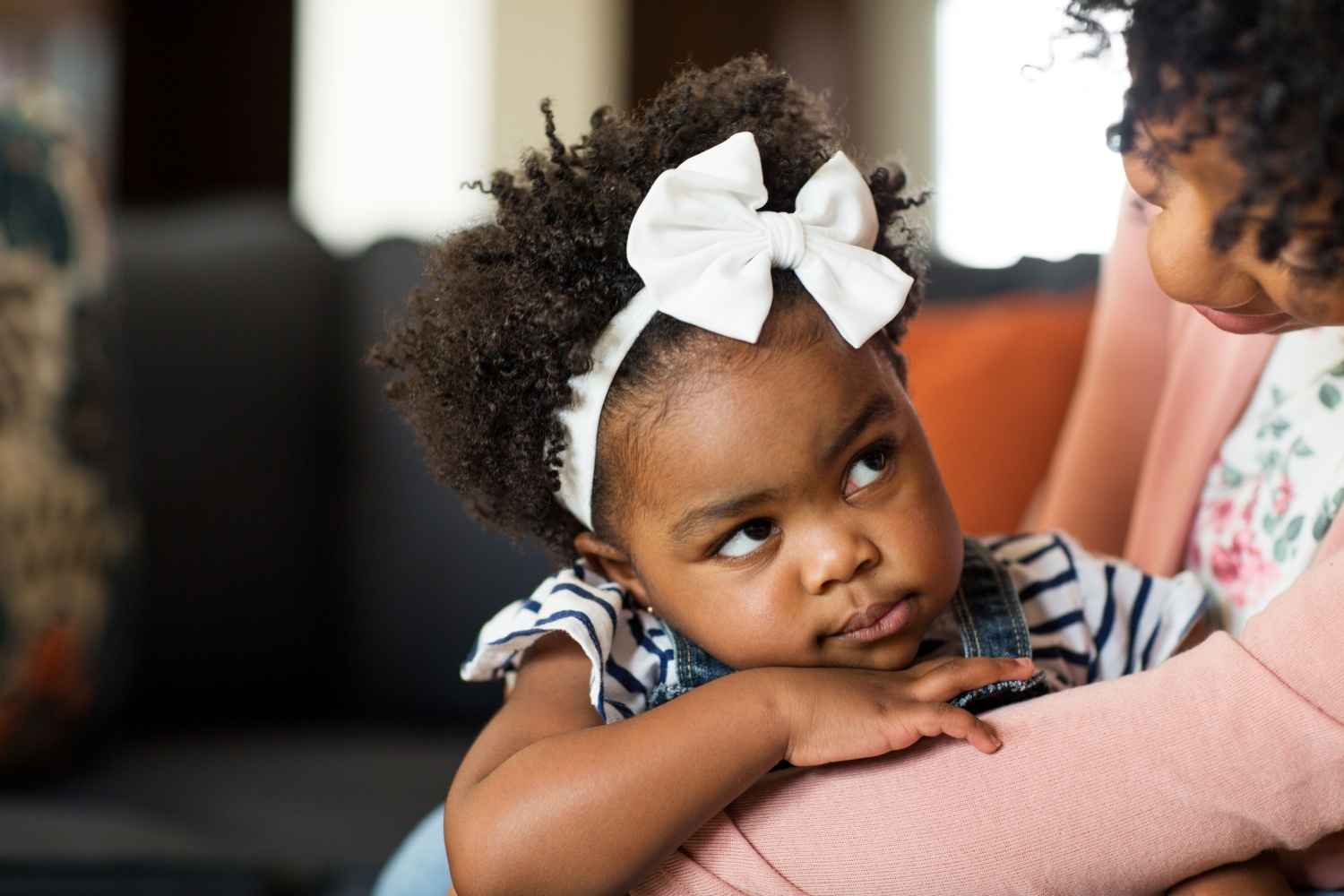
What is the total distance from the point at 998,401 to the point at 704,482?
0.80 meters

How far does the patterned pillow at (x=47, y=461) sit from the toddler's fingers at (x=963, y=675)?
1.34 m

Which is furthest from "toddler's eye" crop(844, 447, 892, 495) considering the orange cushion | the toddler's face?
the orange cushion

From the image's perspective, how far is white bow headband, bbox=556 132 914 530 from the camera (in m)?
0.93

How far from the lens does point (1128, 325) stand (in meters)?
1.33

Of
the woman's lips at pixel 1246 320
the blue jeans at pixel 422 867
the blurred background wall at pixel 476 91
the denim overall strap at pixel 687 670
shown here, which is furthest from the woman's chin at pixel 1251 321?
the blurred background wall at pixel 476 91

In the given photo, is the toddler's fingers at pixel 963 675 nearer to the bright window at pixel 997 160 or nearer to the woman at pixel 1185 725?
the woman at pixel 1185 725

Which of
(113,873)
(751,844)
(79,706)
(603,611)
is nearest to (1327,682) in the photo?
(751,844)

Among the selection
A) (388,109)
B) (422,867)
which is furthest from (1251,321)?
(388,109)

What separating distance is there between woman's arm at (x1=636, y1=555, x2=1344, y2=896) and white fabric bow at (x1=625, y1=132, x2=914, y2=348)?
0.29m

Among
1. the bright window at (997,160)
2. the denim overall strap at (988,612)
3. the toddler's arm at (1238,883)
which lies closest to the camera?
the toddler's arm at (1238,883)

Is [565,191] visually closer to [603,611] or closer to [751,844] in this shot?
[603,611]

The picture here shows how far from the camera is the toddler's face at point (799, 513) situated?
0.92m

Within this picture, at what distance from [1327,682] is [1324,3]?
1.11ft

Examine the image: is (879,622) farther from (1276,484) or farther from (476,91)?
(476,91)
